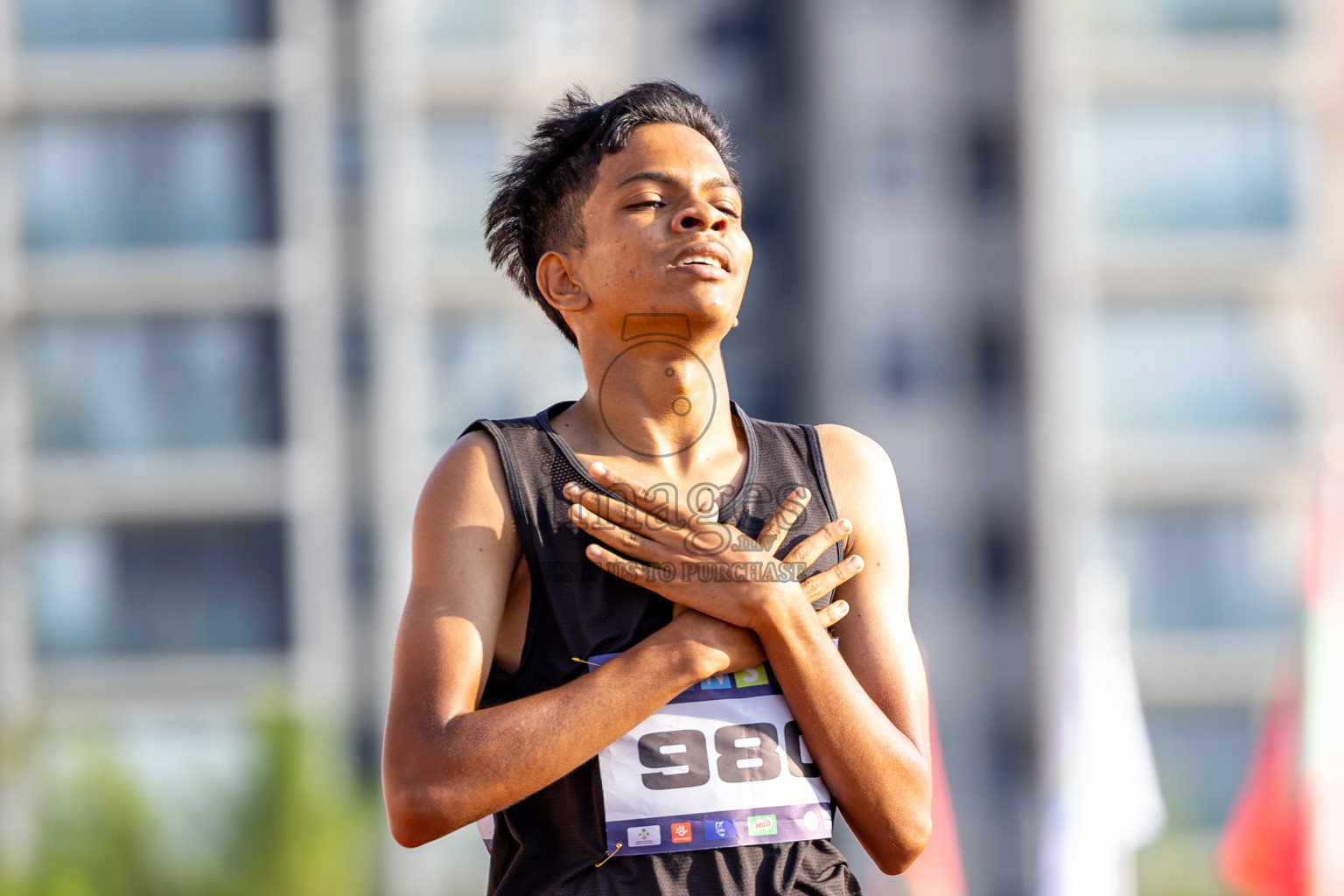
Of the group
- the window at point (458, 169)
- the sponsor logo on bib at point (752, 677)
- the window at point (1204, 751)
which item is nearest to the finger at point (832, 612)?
the sponsor logo on bib at point (752, 677)

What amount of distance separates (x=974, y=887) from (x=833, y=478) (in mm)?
25295

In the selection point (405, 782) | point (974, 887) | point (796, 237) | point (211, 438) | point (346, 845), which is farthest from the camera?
point (796, 237)

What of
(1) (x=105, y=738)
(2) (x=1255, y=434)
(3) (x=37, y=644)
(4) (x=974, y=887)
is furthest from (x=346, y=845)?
(2) (x=1255, y=434)

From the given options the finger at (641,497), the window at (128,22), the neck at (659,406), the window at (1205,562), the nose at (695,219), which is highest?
the window at (128,22)

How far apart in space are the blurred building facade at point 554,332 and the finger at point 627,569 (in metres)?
20.1

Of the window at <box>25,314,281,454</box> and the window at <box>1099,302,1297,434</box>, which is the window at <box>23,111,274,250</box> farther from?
the window at <box>1099,302,1297,434</box>

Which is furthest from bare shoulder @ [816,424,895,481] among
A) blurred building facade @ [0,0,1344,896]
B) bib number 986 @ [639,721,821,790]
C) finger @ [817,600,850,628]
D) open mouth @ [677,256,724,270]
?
blurred building facade @ [0,0,1344,896]

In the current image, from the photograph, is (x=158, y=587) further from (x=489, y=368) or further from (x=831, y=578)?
(x=831, y=578)

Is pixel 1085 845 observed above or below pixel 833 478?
below

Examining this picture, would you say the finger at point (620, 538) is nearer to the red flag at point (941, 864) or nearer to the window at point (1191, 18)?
the red flag at point (941, 864)

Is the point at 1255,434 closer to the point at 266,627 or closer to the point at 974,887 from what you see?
the point at 974,887

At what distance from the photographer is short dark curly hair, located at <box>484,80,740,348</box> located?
255 centimetres

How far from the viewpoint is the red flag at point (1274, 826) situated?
24.5ft

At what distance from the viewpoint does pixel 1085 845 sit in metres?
8.48
